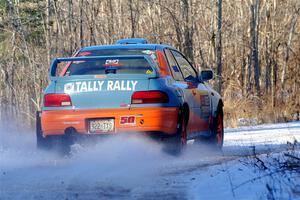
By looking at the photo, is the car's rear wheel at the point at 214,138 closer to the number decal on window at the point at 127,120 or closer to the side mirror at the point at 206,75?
the side mirror at the point at 206,75

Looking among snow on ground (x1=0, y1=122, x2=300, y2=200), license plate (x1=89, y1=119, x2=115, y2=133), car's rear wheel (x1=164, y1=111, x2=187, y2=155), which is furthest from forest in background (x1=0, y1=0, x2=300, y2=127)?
license plate (x1=89, y1=119, x2=115, y2=133)

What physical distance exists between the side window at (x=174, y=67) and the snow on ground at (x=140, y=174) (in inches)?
40.9

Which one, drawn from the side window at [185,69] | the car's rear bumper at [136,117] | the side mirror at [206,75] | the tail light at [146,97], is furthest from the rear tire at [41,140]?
the side mirror at [206,75]

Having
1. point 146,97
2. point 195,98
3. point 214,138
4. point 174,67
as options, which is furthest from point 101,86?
point 214,138

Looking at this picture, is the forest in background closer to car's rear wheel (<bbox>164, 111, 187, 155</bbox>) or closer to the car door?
the car door

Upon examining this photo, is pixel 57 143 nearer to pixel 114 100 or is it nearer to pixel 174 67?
pixel 114 100

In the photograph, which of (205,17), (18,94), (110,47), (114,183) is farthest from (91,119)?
(205,17)

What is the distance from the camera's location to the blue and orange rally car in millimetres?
10000

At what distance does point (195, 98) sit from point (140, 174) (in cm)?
312

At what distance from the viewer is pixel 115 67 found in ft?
34.4

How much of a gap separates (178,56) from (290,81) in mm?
13245

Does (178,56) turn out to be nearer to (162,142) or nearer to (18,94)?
(162,142)

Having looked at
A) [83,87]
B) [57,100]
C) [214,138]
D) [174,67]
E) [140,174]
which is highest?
[174,67]

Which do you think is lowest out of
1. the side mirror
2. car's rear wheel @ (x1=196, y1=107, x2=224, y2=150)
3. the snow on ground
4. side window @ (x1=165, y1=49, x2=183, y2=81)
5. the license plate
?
car's rear wheel @ (x1=196, y1=107, x2=224, y2=150)
